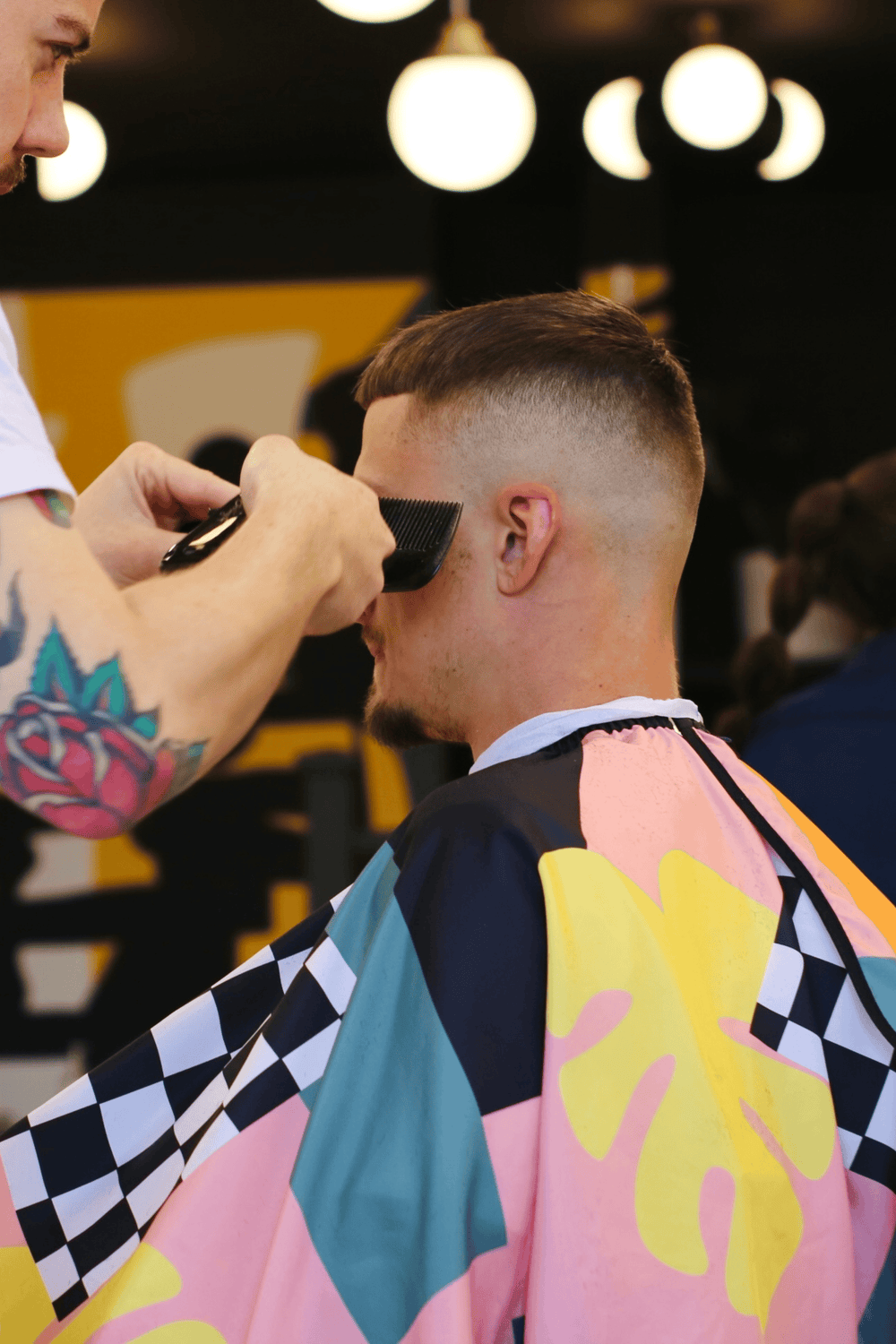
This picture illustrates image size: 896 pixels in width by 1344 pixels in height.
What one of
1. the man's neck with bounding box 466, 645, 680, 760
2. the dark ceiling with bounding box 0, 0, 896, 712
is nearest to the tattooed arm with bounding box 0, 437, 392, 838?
the man's neck with bounding box 466, 645, 680, 760

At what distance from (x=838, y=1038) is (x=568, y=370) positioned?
2.68 ft

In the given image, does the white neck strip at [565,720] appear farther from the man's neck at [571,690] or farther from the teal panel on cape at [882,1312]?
the teal panel on cape at [882,1312]

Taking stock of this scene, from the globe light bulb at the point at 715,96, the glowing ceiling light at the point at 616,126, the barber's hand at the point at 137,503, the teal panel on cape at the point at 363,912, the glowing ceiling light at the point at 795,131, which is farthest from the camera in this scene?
the glowing ceiling light at the point at 616,126

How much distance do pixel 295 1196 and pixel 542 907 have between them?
33 centimetres

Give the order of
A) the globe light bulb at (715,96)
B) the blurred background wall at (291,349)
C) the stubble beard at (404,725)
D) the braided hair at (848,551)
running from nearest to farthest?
the stubble beard at (404,725) < the braided hair at (848,551) < the globe light bulb at (715,96) < the blurred background wall at (291,349)

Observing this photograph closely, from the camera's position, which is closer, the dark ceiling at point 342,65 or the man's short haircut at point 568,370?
the man's short haircut at point 568,370

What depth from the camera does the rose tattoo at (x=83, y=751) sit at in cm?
90

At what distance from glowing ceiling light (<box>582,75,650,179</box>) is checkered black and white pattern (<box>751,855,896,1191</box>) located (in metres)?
2.89

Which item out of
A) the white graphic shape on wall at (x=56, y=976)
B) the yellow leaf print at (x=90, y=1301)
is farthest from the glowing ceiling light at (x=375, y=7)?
the white graphic shape on wall at (x=56, y=976)

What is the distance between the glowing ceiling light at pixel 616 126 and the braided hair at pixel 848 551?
162cm

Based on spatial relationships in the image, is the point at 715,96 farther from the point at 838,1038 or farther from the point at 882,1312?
the point at 882,1312

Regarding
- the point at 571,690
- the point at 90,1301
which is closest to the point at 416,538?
the point at 571,690

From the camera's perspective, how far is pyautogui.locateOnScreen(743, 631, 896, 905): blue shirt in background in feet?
6.88

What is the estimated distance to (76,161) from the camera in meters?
3.53
